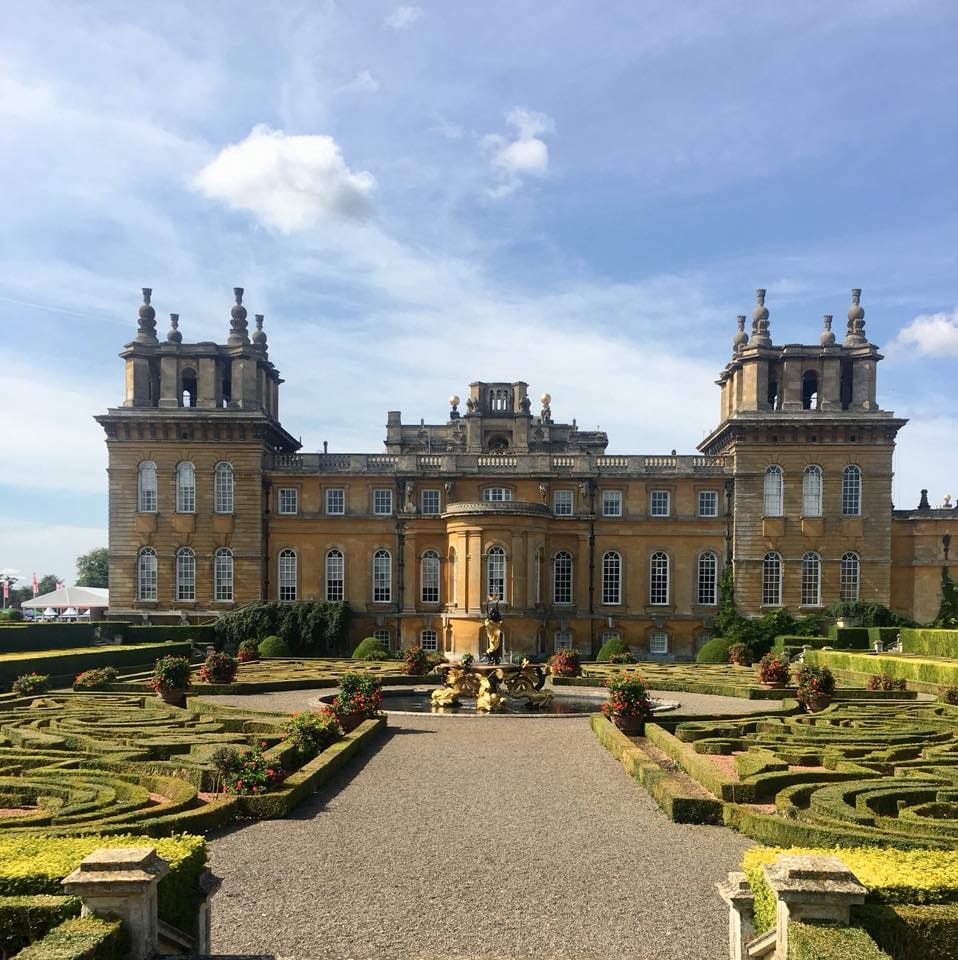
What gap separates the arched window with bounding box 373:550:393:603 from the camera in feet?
144

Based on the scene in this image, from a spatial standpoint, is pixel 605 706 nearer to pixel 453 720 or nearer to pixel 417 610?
pixel 453 720

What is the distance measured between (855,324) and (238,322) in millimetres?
28659

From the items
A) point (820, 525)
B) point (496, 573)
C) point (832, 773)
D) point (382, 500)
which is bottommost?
point (832, 773)

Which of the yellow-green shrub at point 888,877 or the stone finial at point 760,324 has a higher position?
the stone finial at point 760,324

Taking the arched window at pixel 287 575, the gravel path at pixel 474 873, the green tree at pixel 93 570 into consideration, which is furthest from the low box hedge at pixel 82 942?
the green tree at pixel 93 570

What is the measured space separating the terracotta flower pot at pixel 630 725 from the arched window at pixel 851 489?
27.5 m

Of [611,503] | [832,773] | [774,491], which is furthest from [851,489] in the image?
[832,773]

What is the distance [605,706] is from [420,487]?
26.4 m

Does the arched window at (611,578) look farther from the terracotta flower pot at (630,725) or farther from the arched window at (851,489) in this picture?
the terracotta flower pot at (630,725)

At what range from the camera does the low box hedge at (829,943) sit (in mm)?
5566

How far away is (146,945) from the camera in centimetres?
613

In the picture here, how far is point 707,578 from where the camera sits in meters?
43.5

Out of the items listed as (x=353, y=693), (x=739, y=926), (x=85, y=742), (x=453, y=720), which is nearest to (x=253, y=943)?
(x=739, y=926)

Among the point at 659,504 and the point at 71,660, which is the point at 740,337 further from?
the point at 71,660
